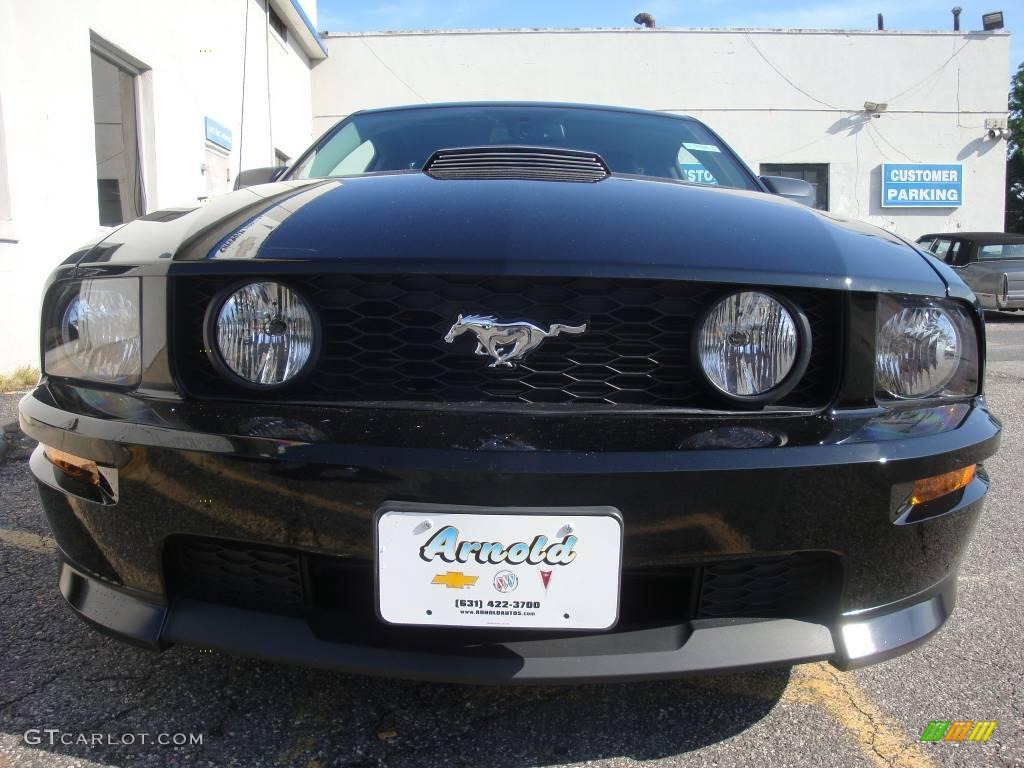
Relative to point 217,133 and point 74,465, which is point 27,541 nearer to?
point 74,465

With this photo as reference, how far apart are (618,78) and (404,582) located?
15.7m

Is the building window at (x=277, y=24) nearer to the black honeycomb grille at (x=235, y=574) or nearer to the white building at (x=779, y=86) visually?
the white building at (x=779, y=86)

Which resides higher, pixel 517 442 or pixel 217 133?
pixel 217 133

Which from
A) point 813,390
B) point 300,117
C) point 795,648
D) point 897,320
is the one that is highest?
point 300,117

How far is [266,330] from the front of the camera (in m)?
1.28

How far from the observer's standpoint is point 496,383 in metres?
1.28

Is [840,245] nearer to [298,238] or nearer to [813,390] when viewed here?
[813,390]

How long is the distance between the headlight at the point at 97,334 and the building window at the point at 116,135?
510 centimetres

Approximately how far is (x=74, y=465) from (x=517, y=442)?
803 millimetres

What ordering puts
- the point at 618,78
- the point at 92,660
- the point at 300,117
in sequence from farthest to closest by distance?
the point at 618,78, the point at 300,117, the point at 92,660

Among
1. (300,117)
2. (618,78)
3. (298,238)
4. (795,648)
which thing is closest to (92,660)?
(298,238)

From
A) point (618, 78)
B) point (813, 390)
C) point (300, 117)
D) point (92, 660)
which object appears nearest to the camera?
point (813, 390)

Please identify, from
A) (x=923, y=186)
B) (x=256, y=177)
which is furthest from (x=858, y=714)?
(x=923, y=186)

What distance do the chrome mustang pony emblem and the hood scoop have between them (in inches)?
21.9
